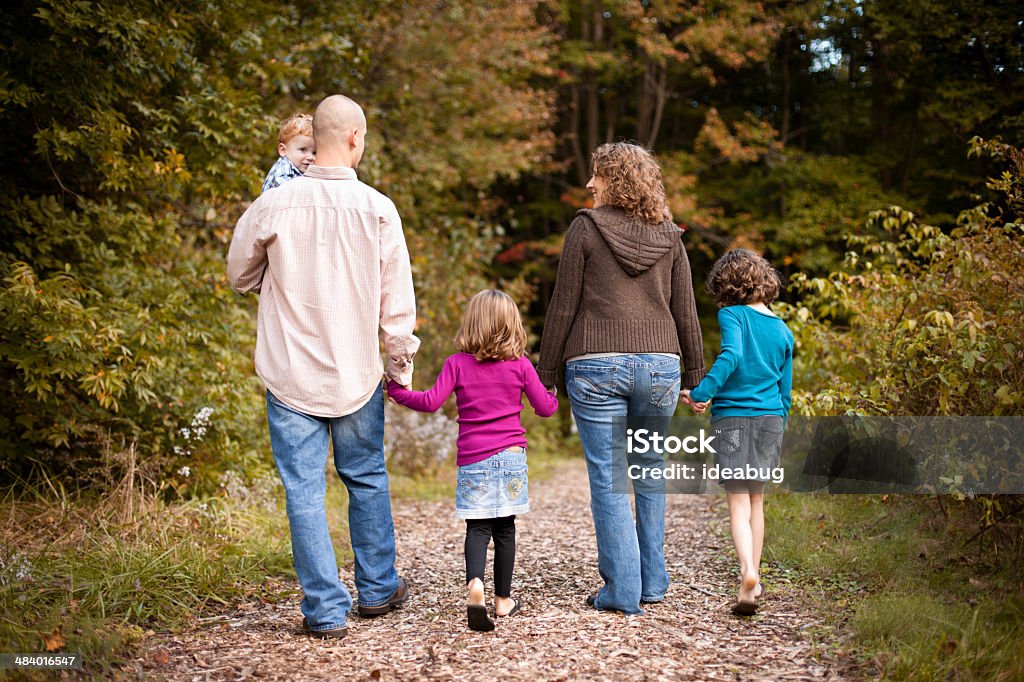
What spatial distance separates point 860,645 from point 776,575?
36.0 inches

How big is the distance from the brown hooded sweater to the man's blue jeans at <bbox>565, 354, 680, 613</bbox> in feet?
0.23

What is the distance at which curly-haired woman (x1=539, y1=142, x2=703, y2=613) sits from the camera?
3.42 m

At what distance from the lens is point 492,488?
3.37 metres

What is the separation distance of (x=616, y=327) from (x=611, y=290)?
148 millimetres

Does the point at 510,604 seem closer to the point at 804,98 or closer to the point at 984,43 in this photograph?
the point at 984,43

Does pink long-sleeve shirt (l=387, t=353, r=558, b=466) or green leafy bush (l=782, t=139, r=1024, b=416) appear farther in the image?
green leafy bush (l=782, t=139, r=1024, b=416)

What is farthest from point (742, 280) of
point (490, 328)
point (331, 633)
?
point (331, 633)

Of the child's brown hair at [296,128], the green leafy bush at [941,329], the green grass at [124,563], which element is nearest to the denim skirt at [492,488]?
the green grass at [124,563]

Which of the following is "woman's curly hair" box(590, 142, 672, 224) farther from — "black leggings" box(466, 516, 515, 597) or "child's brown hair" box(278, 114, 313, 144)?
"black leggings" box(466, 516, 515, 597)

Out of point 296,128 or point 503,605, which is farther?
point 296,128

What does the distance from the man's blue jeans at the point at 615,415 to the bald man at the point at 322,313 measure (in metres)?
Answer: 0.72

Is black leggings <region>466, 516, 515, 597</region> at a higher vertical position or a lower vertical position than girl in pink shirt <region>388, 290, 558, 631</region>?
lower

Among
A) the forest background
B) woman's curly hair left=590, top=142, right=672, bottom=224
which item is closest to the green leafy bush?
the forest background

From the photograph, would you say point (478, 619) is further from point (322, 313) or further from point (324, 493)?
point (322, 313)
